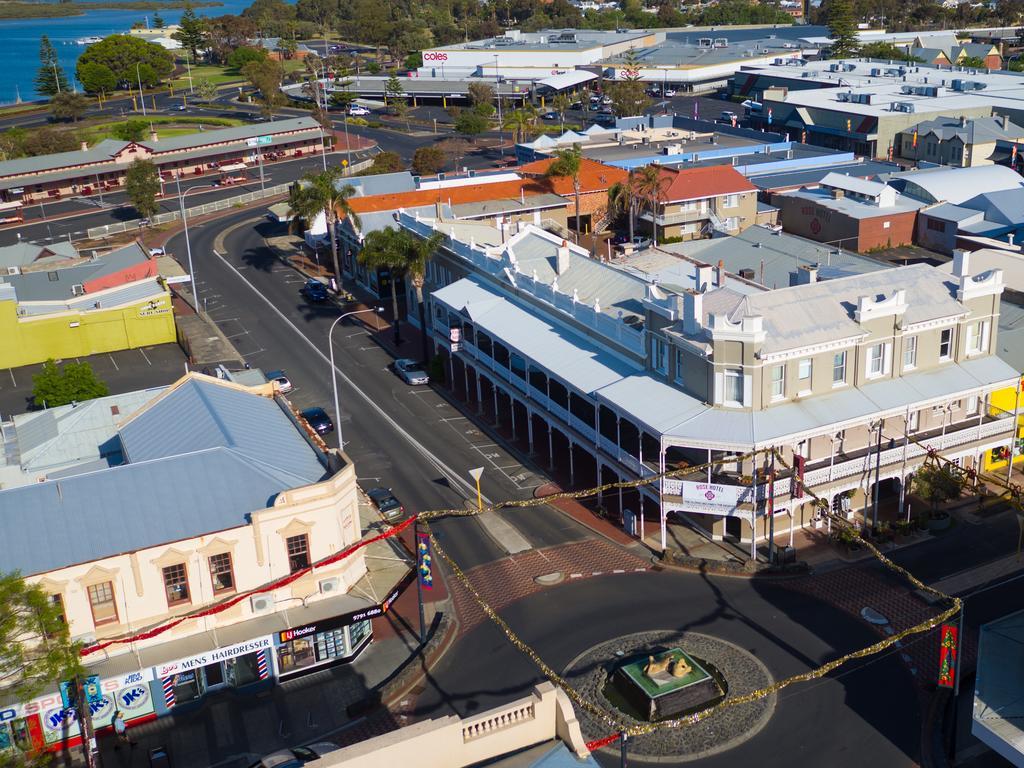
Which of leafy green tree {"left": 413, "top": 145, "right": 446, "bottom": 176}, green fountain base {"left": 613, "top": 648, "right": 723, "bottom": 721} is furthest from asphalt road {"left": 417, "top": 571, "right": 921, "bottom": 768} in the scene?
leafy green tree {"left": 413, "top": 145, "right": 446, "bottom": 176}

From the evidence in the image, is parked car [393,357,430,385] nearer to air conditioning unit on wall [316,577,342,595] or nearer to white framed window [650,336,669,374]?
white framed window [650,336,669,374]

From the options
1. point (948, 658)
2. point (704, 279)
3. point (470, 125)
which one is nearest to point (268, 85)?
point (470, 125)

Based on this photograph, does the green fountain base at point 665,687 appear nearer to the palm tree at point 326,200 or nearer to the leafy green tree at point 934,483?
the leafy green tree at point 934,483

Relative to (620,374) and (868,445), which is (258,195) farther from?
(868,445)

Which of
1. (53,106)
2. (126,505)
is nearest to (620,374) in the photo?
(126,505)

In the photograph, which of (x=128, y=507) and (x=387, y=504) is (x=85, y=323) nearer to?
(x=387, y=504)

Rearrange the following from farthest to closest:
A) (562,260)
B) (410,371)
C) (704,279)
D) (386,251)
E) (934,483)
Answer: (386,251), (410,371), (562,260), (704,279), (934,483)

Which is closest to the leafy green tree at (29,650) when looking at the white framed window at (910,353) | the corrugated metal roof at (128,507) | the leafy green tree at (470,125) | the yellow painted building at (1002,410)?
the corrugated metal roof at (128,507)
